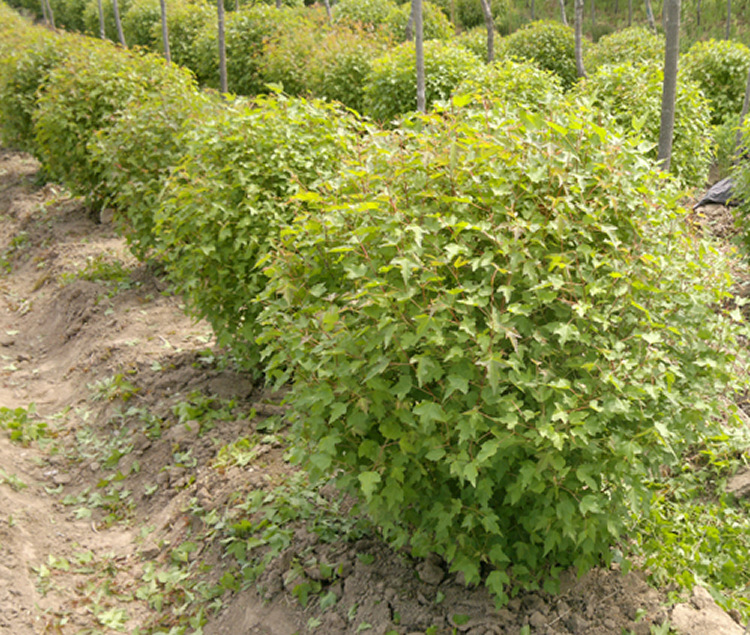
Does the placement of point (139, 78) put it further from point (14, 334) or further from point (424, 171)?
point (424, 171)

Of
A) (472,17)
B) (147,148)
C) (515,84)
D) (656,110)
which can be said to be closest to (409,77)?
(515,84)

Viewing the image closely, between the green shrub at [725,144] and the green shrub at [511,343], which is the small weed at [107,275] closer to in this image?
the green shrub at [511,343]

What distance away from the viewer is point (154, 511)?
4168 millimetres

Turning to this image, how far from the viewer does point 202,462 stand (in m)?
4.33

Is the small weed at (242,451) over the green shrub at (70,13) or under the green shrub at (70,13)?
under

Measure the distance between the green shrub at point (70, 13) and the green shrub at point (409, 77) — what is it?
26299 mm

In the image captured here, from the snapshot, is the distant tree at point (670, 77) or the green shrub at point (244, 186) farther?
the distant tree at point (670, 77)

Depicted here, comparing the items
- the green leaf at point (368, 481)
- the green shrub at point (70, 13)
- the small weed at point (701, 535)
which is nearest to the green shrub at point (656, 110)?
the small weed at point (701, 535)

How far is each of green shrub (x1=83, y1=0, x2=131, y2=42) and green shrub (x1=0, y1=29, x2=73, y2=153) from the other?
1569 cm

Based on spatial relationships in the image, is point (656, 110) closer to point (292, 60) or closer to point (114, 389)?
point (114, 389)

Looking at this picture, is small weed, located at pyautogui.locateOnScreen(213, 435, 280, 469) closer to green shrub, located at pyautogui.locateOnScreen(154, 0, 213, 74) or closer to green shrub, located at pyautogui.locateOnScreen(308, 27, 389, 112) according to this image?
green shrub, located at pyautogui.locateOnScreen(308, 27, 389, 112)

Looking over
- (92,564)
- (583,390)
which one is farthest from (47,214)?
(583,390)

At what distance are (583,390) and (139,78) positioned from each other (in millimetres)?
7006

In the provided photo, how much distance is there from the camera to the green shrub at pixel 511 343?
95.7 inches
